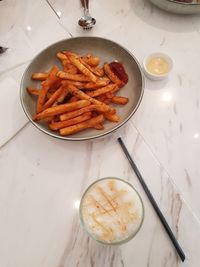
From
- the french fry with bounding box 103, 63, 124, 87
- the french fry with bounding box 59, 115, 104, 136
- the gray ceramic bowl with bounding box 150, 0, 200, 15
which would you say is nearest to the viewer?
the french fry with bounding box 59, 115, 104, 136

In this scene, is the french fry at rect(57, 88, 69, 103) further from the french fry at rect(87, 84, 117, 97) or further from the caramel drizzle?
the caramel drizzle

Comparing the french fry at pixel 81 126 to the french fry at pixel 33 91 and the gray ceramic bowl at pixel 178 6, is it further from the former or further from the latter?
the gray ceramic bowl at pixel 178 6

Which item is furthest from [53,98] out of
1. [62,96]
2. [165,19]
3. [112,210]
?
[165,19]

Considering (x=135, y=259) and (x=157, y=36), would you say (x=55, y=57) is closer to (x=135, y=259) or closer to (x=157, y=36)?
(x=157, y=36)

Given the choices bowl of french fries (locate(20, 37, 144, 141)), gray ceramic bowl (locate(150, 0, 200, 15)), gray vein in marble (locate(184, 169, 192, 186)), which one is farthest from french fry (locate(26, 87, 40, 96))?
gray ceramic bowl (locate(150, 0, 200, 15))

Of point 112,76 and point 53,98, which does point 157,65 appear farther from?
point 53,98

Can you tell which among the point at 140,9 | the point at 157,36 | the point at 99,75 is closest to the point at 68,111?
the point at 99,75

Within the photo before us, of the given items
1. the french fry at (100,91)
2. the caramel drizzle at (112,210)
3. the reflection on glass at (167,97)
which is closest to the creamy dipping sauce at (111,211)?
the caramel drizzle at (112,210)
